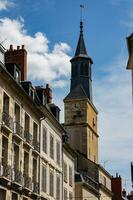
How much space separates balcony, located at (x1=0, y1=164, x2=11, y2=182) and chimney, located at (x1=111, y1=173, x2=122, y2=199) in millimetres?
49686

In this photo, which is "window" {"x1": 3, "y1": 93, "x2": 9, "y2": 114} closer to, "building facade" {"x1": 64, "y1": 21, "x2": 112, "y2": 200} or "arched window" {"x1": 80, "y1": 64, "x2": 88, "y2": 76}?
"building facade" {"x1": 64, "y1": 21, "x2": 112, "y2": 200}

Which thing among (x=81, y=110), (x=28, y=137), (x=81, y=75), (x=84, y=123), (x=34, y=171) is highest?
(x=81, y=75)

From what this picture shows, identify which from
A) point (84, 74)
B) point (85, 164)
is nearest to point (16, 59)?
point (85, 164)

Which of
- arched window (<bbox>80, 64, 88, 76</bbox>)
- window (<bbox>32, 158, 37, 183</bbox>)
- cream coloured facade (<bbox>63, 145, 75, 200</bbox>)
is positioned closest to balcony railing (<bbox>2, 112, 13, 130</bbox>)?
window (<bbox>32, 158, 37, 183</bbox>)

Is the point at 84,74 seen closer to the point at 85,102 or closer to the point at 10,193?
the point at 85,102

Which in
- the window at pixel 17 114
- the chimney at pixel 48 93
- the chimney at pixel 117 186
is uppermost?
the chimney at pixel 48 93

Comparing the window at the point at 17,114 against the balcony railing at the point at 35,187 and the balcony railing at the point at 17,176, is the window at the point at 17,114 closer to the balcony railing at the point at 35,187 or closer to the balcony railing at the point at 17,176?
the balcony railing at the point at 17,176

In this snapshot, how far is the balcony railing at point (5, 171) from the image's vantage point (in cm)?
2920

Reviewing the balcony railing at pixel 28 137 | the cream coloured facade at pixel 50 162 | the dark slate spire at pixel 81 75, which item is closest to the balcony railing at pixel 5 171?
the balcony railing at pixel 28 137

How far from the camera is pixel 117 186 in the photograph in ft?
269

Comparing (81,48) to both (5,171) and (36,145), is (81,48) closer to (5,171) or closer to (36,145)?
(36,145)

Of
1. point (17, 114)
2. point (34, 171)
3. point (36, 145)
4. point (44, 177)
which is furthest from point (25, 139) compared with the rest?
point (44, 177)

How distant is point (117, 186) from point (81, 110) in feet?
39.5

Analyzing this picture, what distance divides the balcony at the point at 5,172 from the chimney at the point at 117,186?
49686 millimetres
